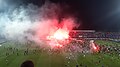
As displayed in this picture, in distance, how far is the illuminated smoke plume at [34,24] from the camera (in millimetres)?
84188

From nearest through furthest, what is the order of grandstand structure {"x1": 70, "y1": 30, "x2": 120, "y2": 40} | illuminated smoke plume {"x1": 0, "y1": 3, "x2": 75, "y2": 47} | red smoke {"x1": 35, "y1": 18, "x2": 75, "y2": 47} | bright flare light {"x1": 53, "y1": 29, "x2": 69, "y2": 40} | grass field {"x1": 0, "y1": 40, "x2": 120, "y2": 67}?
1. grass field {"x1": 0, "y1": 40, "x2": 120, "y2": 67}
2. illuminated smoke plume {"x1": 0, "y1": 3, "x2": 75, "y2": 47}
3. red smoke {"x1": 35, "y1": 18, "x2": 75, "y2": 47}
4. bright flare light {"x1": 53, "y1": 29, "x2": 69, "y2": 40}
5. grandstand structure {"x1": 70, "y1": 30, "x2": 120, "y2": 40}

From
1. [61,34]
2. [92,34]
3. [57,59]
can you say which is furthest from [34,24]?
[57,59]

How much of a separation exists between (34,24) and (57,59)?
38.1m

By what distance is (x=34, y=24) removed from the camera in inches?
3551

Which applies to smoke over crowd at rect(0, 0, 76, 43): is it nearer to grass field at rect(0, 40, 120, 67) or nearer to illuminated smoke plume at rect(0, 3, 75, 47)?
illuminated smoke plume at rect(0, 3, 75, 47)

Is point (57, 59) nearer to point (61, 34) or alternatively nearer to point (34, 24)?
point (34, 24)

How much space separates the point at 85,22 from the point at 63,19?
11079mm

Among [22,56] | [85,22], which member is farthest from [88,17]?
[22,56]

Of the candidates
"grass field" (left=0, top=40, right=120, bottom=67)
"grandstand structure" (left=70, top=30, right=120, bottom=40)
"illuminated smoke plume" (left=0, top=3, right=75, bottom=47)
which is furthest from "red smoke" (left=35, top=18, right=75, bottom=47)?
"grass field" (left=0, top=40, right=120, bottom=67)

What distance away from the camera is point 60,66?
162 feet

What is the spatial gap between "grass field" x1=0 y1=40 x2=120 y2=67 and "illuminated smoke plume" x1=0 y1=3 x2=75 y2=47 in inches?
855

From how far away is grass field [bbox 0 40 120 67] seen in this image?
2010 inches

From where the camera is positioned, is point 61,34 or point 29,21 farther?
point 61,34

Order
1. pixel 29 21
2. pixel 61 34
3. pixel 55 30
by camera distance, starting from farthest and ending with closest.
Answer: pixel 55 30 → pixel 61 34 → pixel 29 21
